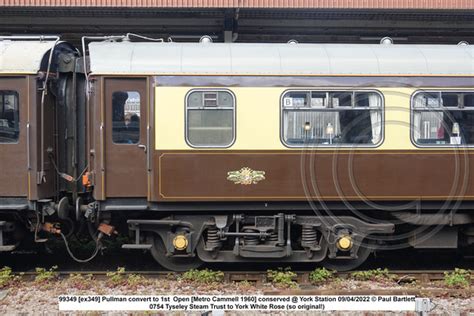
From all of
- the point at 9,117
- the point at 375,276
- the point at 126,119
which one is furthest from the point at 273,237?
the point at 9,117

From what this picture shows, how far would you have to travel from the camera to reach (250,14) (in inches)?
431

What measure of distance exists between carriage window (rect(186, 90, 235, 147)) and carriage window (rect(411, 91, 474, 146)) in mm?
2740

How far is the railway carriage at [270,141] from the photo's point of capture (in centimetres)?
764

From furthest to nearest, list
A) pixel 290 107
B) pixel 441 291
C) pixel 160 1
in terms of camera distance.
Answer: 1. pixel 160 1
2. pixel 290 107
3. pixel 441 291

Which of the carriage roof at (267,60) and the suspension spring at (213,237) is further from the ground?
the carriage roof at (267,60)

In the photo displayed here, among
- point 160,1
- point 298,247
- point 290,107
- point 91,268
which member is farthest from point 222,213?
point 160,1

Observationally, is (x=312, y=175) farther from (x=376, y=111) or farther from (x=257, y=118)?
(x=376, y=111)

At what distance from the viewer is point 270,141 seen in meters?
7.66

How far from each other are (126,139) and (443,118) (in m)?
4.75

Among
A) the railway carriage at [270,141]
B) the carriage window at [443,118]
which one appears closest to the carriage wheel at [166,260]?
the railway carriage at [270,141]

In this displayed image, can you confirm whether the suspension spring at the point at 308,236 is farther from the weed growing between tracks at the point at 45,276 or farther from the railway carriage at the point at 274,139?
the weed growing between tracks at the point at 45,276

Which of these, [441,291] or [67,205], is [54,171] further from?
[441,291]

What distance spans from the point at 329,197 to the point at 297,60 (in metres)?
2.11
